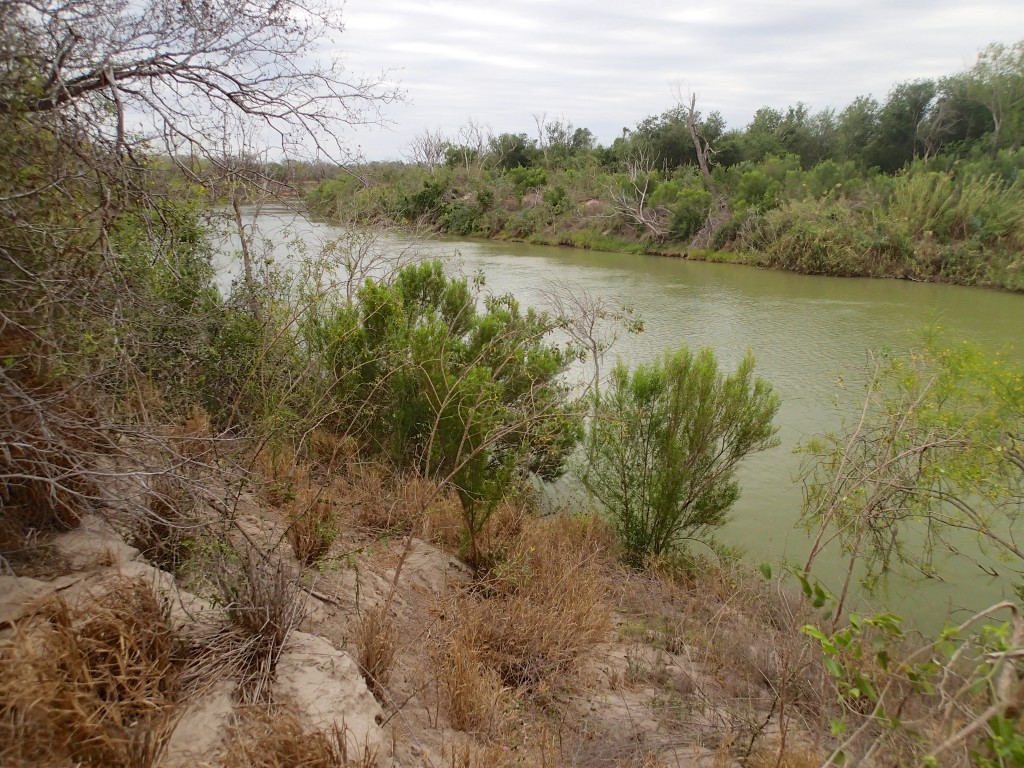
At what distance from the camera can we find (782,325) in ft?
39.8

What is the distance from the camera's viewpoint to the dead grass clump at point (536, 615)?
324 cm

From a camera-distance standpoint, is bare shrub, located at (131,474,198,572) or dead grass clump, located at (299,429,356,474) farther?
dead grass clump, located at (299,429,356,474)

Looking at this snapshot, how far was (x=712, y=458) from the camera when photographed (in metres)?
5.30

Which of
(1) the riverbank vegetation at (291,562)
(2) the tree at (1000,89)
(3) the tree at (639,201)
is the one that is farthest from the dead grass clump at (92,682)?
(2) the tree at (1000,89)

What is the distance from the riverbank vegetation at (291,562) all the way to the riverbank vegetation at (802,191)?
4849mm

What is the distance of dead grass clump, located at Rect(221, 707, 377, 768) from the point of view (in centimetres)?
192

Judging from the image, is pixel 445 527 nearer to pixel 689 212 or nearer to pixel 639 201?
pixel 689 212

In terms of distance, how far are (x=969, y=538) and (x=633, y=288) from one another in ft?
37.7

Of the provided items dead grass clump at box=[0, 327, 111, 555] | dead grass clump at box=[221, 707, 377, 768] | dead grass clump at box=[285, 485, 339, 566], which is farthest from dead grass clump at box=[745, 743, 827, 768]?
dead grass clump at box=[0, 327, 111, 555]

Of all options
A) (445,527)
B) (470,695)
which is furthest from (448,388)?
(470,695)

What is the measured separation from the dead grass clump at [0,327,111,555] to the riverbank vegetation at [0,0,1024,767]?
2cm

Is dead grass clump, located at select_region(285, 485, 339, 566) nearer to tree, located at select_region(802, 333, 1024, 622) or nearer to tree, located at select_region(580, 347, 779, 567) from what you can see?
tree, located at select_region(580, 347, 779, 567)

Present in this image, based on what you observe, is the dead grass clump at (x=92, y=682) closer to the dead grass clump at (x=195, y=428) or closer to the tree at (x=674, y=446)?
the dead grass clump at (x=195, y=428)

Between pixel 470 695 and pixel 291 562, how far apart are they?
137cm
